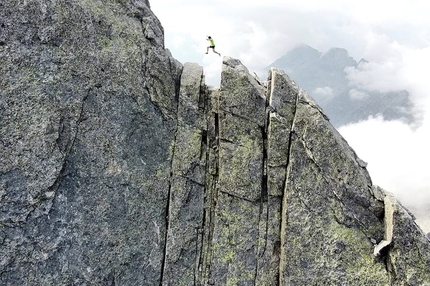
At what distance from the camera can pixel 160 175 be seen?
1795 cm

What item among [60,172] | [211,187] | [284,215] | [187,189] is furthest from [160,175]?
[284,215]

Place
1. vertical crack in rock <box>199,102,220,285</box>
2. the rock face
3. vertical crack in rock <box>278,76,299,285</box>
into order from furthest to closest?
vertical crack in rock <box>199,102,220,285</box>
vertical crack in rock <box>278,76,299,285</box>
the rock face

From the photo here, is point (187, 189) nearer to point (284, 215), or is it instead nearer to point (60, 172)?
point (284, 215)

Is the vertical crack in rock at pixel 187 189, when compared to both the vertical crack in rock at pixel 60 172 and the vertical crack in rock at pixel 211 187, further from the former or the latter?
the vertical crack in rock at pixel 60 172

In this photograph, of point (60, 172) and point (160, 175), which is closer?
point (60, 172)

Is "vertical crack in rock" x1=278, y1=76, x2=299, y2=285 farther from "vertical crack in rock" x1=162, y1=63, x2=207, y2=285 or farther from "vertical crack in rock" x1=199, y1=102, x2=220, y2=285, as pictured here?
"vertical crack in rock" x1=162, y1=63, x2=207, y2=285

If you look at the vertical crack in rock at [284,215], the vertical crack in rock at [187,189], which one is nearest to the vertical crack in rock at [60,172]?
the vertical crack in rock at [187,189]

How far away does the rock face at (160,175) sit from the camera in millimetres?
16078

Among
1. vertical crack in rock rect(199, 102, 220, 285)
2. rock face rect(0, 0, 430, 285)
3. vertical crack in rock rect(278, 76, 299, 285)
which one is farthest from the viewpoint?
vertical crack in rock rect(199, 102, 220, 285)

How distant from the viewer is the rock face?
1608cm

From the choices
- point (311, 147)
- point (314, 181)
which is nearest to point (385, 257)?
point (314, 181)

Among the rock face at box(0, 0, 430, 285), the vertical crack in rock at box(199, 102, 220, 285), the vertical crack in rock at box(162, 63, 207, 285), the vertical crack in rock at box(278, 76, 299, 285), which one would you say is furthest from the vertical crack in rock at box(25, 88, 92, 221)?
the vertical crack in rock at box(278, 76, 299, 285)

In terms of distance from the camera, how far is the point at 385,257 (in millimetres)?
17359

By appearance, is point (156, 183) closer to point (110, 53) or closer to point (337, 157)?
point (110, 53)
